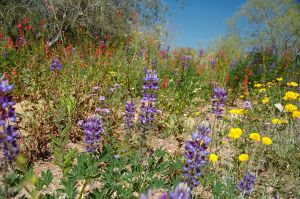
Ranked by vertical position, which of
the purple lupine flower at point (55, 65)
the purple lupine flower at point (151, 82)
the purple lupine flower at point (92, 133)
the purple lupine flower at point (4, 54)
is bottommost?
the purple lupine flower at point (92, 133)

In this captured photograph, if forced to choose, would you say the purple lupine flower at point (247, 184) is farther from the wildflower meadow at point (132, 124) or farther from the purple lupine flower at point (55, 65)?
the purple lupine flower at point (55, 65)

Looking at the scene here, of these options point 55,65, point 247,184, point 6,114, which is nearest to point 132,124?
point 55,65

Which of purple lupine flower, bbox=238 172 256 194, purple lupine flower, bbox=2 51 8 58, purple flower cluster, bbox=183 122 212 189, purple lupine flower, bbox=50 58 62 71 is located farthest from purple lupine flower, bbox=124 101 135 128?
purple lupine flower, bbox=2 51 8 58

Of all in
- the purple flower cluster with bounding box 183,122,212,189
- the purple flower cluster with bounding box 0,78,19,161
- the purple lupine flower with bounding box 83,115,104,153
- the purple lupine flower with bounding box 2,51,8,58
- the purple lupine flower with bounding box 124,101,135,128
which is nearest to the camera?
the purple flower cluster with bounding box 0,78,19,161

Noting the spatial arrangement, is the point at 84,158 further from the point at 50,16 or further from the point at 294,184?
the point at 50,16

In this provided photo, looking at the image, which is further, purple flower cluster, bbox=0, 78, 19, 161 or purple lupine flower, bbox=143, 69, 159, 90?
purple lupine flower, bbox=143, 69, 159, 90

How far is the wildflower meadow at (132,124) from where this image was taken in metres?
2.26

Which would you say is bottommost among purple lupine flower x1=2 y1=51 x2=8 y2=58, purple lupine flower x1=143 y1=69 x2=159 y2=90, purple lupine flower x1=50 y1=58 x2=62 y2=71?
purple lupine flower x1=143 y1=69 x2=159 y2=90

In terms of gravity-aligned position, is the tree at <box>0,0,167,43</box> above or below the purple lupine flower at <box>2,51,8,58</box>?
above

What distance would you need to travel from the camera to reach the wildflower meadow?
2.26 m

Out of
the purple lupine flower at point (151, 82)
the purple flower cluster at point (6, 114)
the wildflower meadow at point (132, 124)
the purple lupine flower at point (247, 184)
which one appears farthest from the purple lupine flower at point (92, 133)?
the purple lupine flower at point (247, 184)

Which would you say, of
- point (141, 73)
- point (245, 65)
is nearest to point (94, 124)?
point (141, 73)

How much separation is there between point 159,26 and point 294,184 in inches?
323

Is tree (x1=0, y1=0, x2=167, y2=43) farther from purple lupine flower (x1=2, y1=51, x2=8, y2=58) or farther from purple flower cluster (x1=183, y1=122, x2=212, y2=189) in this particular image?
purple flower cluster (x1=183, y1=122, x2=212, y2=189)
